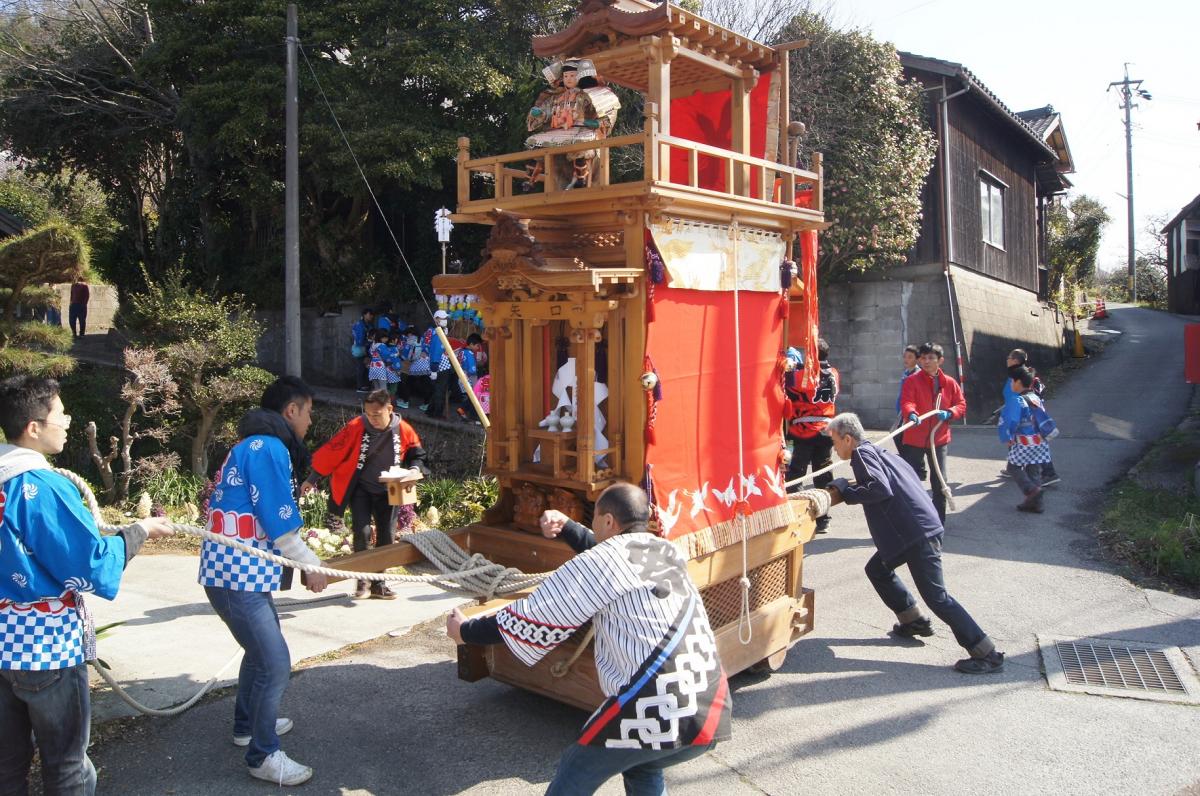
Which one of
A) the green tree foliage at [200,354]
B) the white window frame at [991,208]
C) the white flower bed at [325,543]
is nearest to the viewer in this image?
the white flower bed at [325,543]

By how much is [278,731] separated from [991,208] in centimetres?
1981

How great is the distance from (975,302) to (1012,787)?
15486 mm

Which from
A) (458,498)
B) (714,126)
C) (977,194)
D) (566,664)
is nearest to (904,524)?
(566,664)

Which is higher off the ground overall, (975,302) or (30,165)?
(30,165)

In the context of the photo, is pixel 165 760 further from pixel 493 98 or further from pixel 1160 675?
pixel 493 98

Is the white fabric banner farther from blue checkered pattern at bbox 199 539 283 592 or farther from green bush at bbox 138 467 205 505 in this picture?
green bush at bbox 138 467 205 505

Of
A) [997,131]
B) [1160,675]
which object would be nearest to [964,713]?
[1160,675]

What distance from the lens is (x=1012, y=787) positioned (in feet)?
14.4

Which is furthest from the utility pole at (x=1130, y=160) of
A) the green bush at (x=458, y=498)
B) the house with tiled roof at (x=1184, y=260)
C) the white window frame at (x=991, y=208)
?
the green bush at (x=458, y=498)

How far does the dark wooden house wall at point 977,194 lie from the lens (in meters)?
18.1

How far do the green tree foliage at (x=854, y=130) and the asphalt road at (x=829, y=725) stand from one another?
30.3ft

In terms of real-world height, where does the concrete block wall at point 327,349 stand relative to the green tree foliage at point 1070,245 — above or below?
below

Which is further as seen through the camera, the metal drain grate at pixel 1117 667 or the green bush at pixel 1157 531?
the green bush at pixel 1157 531

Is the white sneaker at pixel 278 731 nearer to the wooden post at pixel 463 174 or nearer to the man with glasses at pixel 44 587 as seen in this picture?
the man with glasses at pixel 44 587
